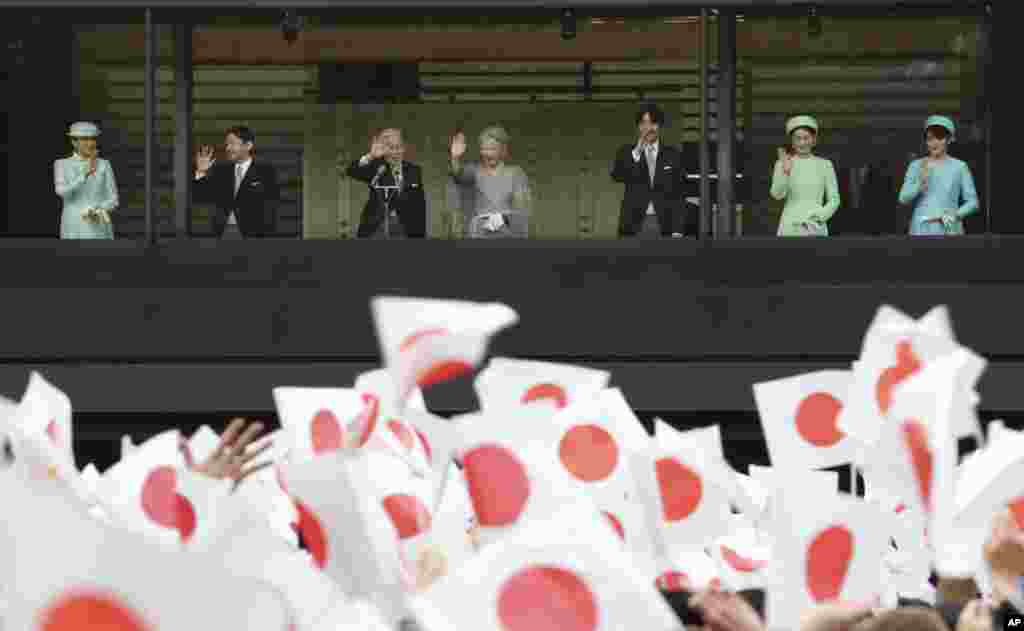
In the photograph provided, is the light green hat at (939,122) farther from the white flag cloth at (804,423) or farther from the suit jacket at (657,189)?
the white flag cloth at (804,423)

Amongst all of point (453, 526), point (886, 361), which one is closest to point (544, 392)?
point (453, 526)

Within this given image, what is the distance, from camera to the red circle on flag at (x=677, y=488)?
19.2 ft

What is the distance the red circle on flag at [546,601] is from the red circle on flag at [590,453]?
2.37 meters

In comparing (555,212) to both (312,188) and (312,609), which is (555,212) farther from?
(312,609)

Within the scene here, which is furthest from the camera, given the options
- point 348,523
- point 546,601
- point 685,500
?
point 685,500

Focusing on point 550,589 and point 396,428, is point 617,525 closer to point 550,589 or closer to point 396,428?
point 396,428

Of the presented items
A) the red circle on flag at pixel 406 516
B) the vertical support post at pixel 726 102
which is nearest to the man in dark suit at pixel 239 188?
the vertical support post at pixel 726 102

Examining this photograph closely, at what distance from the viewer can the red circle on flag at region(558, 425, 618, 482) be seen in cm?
591

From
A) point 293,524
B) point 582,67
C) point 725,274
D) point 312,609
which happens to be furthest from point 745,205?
point 312,609

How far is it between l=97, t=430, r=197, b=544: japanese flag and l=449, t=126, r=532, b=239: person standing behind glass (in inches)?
378

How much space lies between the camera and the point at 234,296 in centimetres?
1556

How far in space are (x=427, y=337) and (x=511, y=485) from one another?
1.17 ft

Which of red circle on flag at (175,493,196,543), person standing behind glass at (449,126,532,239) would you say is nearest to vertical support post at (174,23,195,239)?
person standing behind glass at (449,126,532,239)

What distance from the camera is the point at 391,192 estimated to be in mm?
14891
